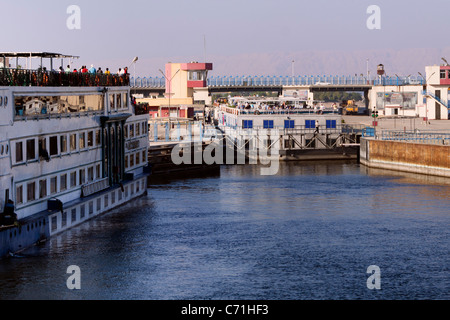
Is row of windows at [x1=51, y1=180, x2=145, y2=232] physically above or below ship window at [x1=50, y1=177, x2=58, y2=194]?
below

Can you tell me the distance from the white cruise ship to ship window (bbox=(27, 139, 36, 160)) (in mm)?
Result: 49

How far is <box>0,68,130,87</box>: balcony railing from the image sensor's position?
1601 inches

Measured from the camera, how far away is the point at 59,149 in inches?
1829

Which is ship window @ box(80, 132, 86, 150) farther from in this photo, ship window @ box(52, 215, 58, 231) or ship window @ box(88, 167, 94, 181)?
ship window @ box(52, 215, 58, 231)

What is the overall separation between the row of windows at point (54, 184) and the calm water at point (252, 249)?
8.38 ft

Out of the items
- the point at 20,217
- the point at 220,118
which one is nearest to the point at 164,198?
the point at 20,217

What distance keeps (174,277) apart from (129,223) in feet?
45.2

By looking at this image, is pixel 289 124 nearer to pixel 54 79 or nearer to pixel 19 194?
pixel 54 79

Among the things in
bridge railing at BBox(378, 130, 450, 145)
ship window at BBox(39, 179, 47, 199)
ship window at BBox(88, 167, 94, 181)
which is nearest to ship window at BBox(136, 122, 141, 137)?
ship window at BBox(88, 167, 94, 181)

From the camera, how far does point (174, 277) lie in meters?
39.3

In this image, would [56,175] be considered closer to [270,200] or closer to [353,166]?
[270,200]

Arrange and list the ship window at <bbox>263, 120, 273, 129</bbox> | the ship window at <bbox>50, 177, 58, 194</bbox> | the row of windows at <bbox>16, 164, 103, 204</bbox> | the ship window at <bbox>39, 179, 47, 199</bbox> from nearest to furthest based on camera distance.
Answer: the row of windows at <bbox>16, 164, 103, 204</bbox>, the ship window at <bbox>39, 179, 47, 199</bbox>, the ship window at <bbox>50, 177, 58, 194</bbox>, the ship window at <bbox>263, 120, 273, 129</bbox>

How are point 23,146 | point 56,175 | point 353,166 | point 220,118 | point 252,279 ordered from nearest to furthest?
point 252,279 < point 23,146 < point 56,175 < point 353,166 < point 220,118

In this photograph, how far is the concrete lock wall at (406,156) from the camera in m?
77.8
